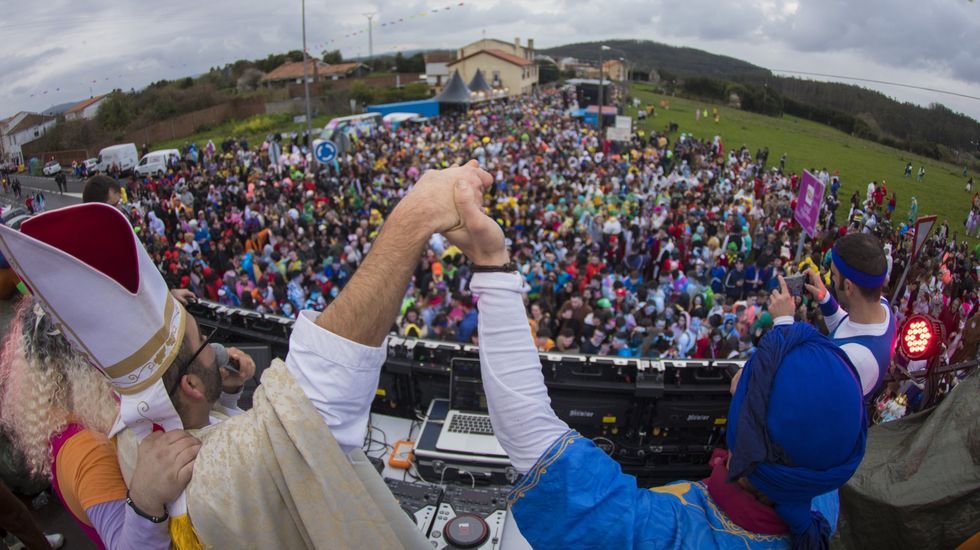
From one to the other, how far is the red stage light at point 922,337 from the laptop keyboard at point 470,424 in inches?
119

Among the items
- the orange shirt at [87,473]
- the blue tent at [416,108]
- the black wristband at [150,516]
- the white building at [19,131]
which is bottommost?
the orange shirt at [87,473]

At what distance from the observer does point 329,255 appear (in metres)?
11.7

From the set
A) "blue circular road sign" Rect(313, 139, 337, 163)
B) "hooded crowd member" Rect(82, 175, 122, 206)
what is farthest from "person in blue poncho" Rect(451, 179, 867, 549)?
"blue circular road sign" Rect(313, 139, 337, 163)

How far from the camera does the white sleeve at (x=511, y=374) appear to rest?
1.09 meters

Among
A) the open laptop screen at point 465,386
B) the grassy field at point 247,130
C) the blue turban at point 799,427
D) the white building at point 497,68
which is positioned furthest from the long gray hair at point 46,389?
the white building at point 497,68

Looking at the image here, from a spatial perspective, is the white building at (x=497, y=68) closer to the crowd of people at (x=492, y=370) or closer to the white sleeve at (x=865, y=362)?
the crowd of people at (x=492, y=370)

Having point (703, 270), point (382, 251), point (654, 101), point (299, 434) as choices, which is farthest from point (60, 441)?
point (654, 101)

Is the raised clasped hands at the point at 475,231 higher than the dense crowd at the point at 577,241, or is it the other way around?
the raised clasped hands at the point at 475,231

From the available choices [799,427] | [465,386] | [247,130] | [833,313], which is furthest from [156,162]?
[799,427]

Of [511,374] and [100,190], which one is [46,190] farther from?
[511,374]

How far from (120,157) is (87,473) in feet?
79.3

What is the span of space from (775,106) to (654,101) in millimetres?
31270

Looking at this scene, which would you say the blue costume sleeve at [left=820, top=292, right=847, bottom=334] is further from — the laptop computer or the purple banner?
the purple banner

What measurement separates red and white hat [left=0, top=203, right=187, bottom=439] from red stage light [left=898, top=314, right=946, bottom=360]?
14.6ft
